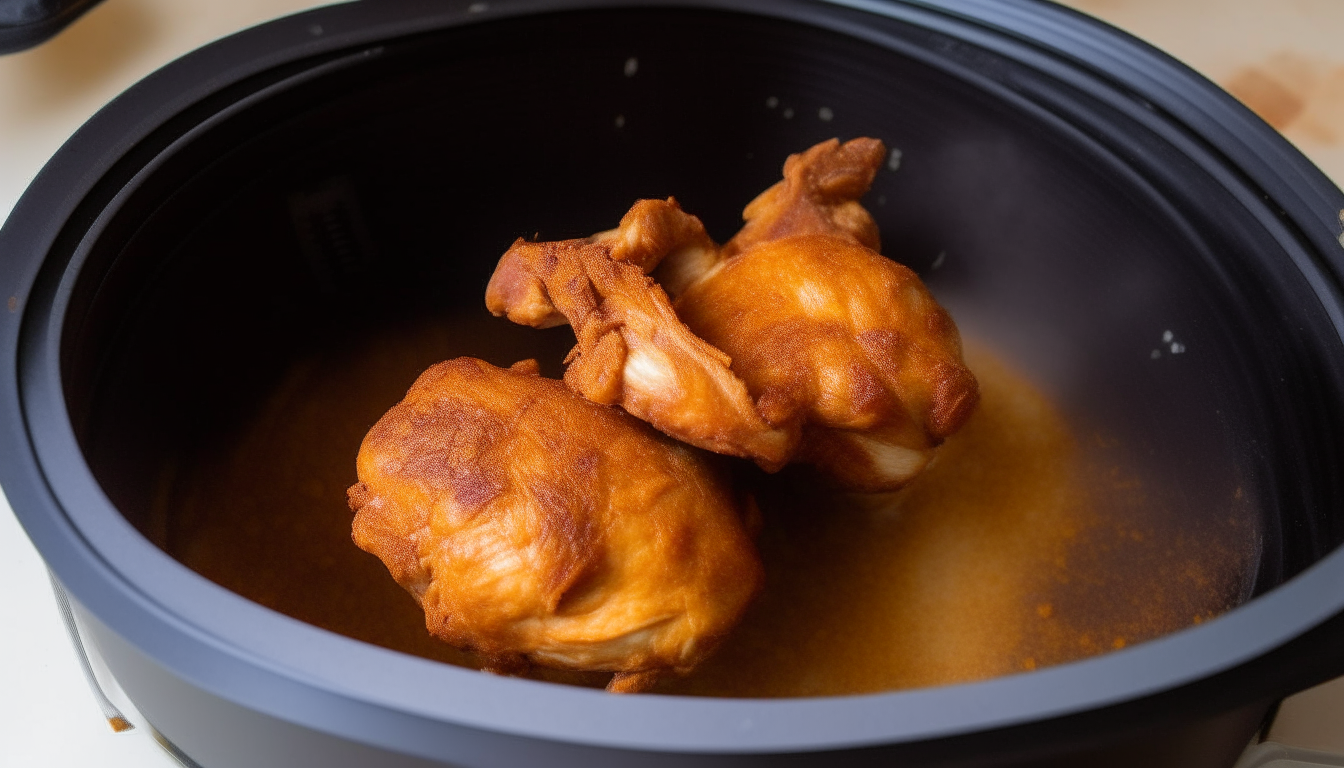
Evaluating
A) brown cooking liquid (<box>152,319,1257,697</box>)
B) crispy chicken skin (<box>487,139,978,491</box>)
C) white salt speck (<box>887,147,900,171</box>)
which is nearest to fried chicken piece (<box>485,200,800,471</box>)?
crispy chicken skin (<box>487,139,978,491</box>)

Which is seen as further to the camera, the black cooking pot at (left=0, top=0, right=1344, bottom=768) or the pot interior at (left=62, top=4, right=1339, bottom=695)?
the pot interior at (left=62, top=4, right=1339, bottom=695)

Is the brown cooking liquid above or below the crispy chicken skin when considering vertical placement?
below

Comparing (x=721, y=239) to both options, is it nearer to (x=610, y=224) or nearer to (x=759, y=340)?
(x=610, y=224)

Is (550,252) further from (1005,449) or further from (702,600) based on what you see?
(1005,449)

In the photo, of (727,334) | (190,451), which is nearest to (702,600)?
(727,334)

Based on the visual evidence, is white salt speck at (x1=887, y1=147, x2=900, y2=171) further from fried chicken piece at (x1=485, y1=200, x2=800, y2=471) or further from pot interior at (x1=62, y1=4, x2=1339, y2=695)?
fried chicken piece at (x1=485, y1=200, x2=800, y2=471)

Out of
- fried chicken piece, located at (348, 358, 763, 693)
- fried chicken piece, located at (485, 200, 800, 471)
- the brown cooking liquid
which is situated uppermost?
fried chicken piece, located at (485, 200, 800, 471)

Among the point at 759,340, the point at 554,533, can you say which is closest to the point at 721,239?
the point at 759,340

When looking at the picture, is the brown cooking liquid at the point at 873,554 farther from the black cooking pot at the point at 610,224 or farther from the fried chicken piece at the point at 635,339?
the fried chicken piece at the point at 635,339
